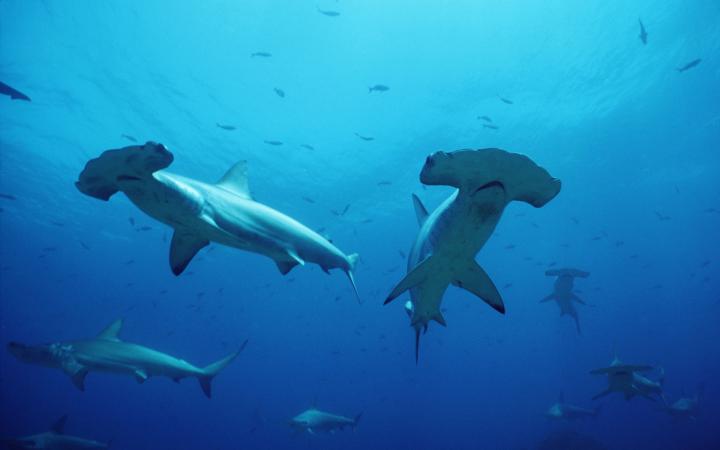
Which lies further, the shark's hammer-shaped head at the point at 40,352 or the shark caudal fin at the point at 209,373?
the shark caudal fin at the point at 209,373

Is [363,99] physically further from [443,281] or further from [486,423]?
[486,423]

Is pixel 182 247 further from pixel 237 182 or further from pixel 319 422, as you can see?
pixel 319 422

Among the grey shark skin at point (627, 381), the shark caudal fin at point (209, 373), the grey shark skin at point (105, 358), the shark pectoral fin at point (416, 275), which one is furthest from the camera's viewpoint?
the shark caudal fin at point (209, 373)

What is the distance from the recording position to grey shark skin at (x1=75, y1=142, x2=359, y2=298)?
10.6 ft

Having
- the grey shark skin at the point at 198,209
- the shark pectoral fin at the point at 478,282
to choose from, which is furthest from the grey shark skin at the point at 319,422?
the shark pectoral fin at the point at 478,282

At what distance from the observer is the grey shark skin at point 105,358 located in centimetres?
749

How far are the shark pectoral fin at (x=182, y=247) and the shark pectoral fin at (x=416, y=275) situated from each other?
2.35 meters

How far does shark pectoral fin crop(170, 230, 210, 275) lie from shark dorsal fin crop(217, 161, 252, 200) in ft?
2.30

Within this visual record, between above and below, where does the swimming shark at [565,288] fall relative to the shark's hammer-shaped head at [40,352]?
below

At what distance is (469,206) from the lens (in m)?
3.09

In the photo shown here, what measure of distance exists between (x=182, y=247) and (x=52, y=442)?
8.65m

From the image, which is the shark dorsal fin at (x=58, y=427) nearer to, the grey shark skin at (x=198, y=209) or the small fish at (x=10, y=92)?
the small fish at (x=10, y=92)

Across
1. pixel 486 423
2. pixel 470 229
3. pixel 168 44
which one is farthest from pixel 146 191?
pixel 486 423

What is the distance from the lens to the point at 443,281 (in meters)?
4.11
